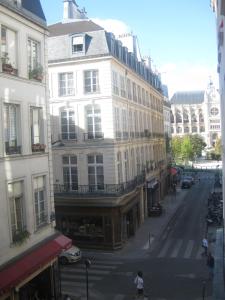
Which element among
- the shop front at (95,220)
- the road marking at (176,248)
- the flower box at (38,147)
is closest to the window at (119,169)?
the shop front at (95,220)

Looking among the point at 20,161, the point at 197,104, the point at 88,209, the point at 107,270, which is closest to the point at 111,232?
the point at 88,209

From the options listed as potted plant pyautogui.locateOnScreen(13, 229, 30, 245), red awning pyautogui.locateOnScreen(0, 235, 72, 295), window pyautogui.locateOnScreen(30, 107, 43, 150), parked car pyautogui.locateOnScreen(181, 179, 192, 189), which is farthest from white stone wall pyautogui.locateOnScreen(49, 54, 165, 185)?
parked car pyautogui.locateOnScreen(181, 179, 192, 189)

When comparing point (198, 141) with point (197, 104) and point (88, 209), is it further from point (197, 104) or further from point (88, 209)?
point (88, 209)

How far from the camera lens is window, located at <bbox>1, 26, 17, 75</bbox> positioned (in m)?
15.9

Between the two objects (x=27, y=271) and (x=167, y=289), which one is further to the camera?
(x=167, y=289)

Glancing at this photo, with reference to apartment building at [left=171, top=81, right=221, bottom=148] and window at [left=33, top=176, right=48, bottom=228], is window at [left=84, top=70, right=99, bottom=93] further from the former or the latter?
apartment building at [left=171, top=81, right=221, bottom=148]

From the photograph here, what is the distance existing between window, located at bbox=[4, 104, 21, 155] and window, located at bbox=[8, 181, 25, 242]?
128 centimetres

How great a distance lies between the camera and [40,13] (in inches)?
742

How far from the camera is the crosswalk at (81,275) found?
21.5m

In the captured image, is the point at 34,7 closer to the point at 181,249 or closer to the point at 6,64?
the point at 6,64

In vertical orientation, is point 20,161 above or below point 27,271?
above

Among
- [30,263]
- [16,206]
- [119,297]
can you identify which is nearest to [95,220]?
[119,297]

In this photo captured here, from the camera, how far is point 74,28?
108 feet

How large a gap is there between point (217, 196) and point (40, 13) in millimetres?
32819
